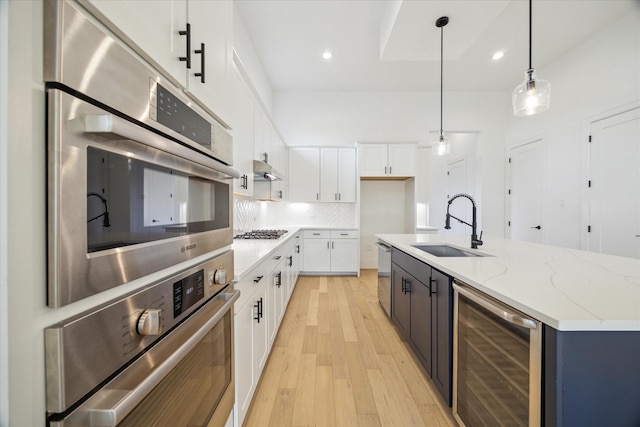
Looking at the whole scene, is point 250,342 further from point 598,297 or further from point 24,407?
point 598,297

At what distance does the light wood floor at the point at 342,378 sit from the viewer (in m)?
1.47

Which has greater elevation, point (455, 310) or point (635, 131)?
point (635, 131)

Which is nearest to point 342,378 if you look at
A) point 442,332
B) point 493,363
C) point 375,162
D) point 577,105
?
point 442,332

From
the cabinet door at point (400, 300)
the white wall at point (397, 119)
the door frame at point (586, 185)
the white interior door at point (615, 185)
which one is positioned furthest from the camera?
the white wall at point (397, 119)

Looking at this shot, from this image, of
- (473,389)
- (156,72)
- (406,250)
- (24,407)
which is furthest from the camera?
(406,250)

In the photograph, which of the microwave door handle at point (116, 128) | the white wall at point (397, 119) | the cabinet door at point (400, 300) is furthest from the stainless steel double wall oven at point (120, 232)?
the white wall at point (397, 119)

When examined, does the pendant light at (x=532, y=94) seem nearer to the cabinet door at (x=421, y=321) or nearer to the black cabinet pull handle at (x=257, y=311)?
the cabinet door at (x=421, y=321)

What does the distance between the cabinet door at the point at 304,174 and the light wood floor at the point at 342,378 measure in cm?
229

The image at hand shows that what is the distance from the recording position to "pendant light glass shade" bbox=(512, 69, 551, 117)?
190 centimetres

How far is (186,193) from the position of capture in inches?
29.7

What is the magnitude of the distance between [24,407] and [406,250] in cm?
199

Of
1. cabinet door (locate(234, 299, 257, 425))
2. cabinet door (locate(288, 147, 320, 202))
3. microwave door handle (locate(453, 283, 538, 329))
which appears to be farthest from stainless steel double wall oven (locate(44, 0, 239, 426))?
cabinet door (locate(288, 147, 320, 202))

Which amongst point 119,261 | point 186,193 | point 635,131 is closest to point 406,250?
point 186,193

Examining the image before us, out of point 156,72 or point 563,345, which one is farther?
point 563,345
